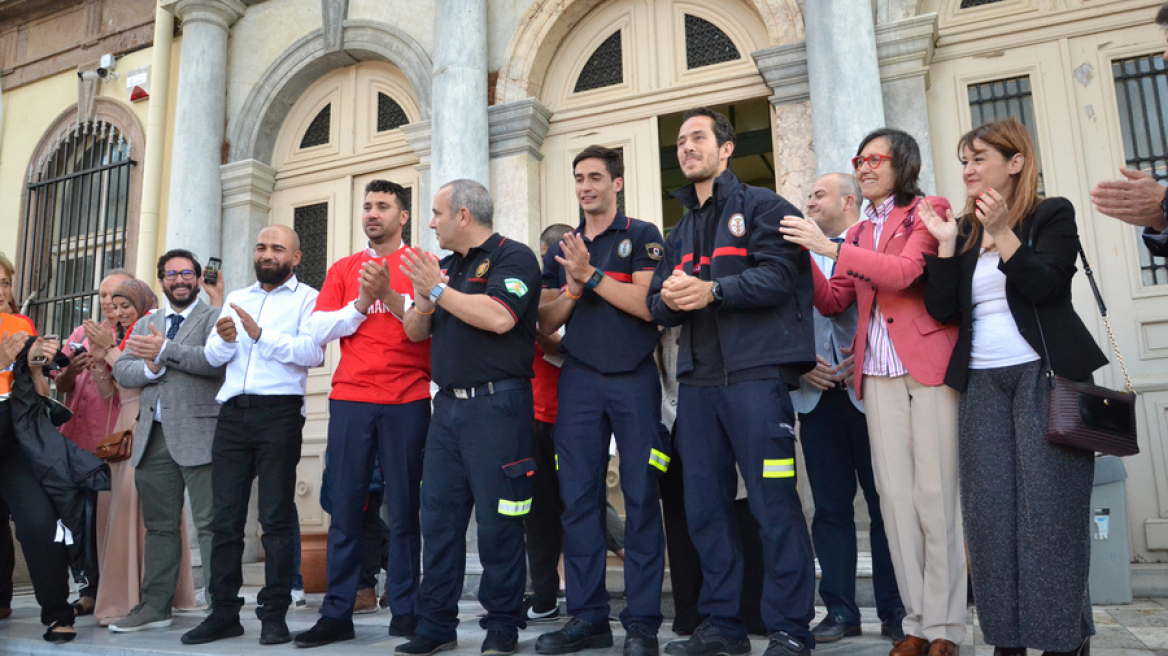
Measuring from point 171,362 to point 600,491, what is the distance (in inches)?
88.0

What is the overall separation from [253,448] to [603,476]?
5.35 feet

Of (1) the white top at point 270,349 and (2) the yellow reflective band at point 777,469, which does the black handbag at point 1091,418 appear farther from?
(1) the white top at point 270,349

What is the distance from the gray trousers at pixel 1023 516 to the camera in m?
2.66

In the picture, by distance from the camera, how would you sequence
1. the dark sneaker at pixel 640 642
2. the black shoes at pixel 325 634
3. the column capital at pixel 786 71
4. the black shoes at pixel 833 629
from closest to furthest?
the dark sneaker at pixel 640 642, the black shoes at pixel 833 629, the black shoes at pixel 325 634, the column capital at pixel 786 71

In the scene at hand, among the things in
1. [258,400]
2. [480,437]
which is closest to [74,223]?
[258,400]

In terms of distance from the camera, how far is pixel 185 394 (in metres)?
4.32

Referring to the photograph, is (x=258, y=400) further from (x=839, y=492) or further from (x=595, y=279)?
(x=839, y=492)

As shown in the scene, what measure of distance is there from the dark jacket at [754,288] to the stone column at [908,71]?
2938 mm

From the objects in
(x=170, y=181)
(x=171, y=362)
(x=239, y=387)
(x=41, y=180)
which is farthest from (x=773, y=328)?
(x=41, y=180)

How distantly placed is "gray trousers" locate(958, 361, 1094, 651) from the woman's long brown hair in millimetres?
482

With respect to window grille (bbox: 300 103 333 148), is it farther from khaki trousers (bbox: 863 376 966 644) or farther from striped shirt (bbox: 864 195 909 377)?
khaki trousers (bbox: 863 376 966 644)

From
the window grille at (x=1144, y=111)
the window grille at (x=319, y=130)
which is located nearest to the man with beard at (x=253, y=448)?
the window grille at (x=319, y=130)

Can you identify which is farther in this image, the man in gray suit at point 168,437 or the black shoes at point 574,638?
the man in gray suit at point 168,437

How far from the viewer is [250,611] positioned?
4941mm
